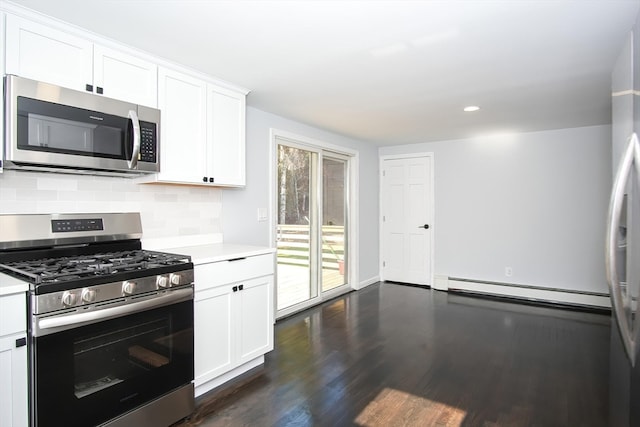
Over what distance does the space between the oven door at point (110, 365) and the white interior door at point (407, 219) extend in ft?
13.7

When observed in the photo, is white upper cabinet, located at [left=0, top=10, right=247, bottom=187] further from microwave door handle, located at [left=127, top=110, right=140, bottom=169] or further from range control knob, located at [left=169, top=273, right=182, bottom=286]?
range control knob, located at [left=169, top=273, right=182, bottom=286]

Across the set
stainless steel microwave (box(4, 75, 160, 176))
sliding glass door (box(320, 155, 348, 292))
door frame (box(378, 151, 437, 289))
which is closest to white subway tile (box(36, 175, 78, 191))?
stainless steel microwave (box(4, 75, 160, 176))

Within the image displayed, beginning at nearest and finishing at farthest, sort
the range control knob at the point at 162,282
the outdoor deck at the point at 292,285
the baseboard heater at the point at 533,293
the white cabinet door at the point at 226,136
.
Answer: the range control knob at the point at 162,282, the white cabinet door at the point at 226,136, the outdoor deck at the point at 292,285, the baseboard heater at the point at 533,293

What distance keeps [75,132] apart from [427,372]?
2.83 metres

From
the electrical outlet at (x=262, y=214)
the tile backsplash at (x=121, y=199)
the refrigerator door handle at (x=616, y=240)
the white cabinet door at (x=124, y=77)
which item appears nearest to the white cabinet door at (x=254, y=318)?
the tile backsplash at (x=121, y=199)

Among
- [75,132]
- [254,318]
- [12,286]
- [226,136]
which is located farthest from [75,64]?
[254,318]

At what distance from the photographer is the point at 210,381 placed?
95.9 inches

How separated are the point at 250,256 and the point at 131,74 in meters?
1.42

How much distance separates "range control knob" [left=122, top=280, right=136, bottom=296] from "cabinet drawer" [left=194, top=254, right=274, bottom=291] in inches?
18.0

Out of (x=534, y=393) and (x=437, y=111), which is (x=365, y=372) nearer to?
(x=534, y=393)

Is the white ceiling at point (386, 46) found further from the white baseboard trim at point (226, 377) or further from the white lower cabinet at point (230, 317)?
the white baseboard trim at point (226, 377)

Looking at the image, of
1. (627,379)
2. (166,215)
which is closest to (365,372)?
(627,379)

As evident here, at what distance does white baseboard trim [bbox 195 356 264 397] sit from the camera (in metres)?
2.38

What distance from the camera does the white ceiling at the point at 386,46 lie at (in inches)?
71.8
